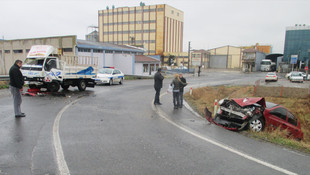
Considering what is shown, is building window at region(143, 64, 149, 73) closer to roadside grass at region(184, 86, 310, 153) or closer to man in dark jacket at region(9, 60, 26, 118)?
roadside grass at region(184, 86, 310, 153)

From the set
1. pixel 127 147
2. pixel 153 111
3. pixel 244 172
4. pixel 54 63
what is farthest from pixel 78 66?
pixel 244 172

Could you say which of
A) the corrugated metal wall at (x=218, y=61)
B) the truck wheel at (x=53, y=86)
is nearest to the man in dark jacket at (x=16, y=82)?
the truck wheel at (x=53, y=86)

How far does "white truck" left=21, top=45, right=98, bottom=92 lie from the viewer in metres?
13.5

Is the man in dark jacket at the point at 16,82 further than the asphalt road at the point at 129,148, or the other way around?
the man in dark jacket at the point at 16,82

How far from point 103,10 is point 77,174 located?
10068cm

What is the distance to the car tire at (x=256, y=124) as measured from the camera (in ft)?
25.3

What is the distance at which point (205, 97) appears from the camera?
15586mm

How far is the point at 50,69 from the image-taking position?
45.6ft

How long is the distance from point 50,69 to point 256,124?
1194 centimetres

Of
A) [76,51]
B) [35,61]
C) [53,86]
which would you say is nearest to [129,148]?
[53,86]

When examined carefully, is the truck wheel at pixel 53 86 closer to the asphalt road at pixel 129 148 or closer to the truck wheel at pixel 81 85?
the truck wheel at pixel 81 85

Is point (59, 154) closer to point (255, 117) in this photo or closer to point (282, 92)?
point (255, 117)

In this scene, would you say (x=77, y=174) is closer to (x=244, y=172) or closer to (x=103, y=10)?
(x=244, y=172)

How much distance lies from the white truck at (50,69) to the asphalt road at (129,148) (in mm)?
5353
